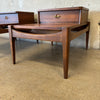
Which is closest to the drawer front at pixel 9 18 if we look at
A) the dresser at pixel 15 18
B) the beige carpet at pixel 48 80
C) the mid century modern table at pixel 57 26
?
the dresser at pixel 15 18

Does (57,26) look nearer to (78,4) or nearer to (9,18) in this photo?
(78,4)

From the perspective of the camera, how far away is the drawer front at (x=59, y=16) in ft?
3.88

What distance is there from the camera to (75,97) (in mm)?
658

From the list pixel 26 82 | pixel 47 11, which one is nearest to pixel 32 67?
pixel 26 82

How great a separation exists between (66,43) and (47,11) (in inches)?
25.8

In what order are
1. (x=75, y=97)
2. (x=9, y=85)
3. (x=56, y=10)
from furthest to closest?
(x=56, y=10), (x=9, y=85), (x=75, y=97)

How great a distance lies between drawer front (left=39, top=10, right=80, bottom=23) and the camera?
1181 mm

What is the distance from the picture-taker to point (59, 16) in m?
1.26

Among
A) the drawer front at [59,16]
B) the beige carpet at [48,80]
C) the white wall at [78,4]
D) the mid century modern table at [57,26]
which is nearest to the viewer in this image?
the beige carpet at [48,80]

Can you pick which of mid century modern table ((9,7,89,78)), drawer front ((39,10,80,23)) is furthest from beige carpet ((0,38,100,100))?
drawer front ((39,10,80,23))

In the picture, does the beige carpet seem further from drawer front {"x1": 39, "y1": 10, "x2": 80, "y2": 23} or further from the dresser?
the dresser

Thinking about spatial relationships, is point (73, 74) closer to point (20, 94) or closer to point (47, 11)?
point (20, 94)

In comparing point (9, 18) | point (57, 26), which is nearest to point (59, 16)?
point (57, 26)

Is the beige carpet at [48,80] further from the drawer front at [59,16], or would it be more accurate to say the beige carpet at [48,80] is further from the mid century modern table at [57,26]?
the drawer front at [59,16]
